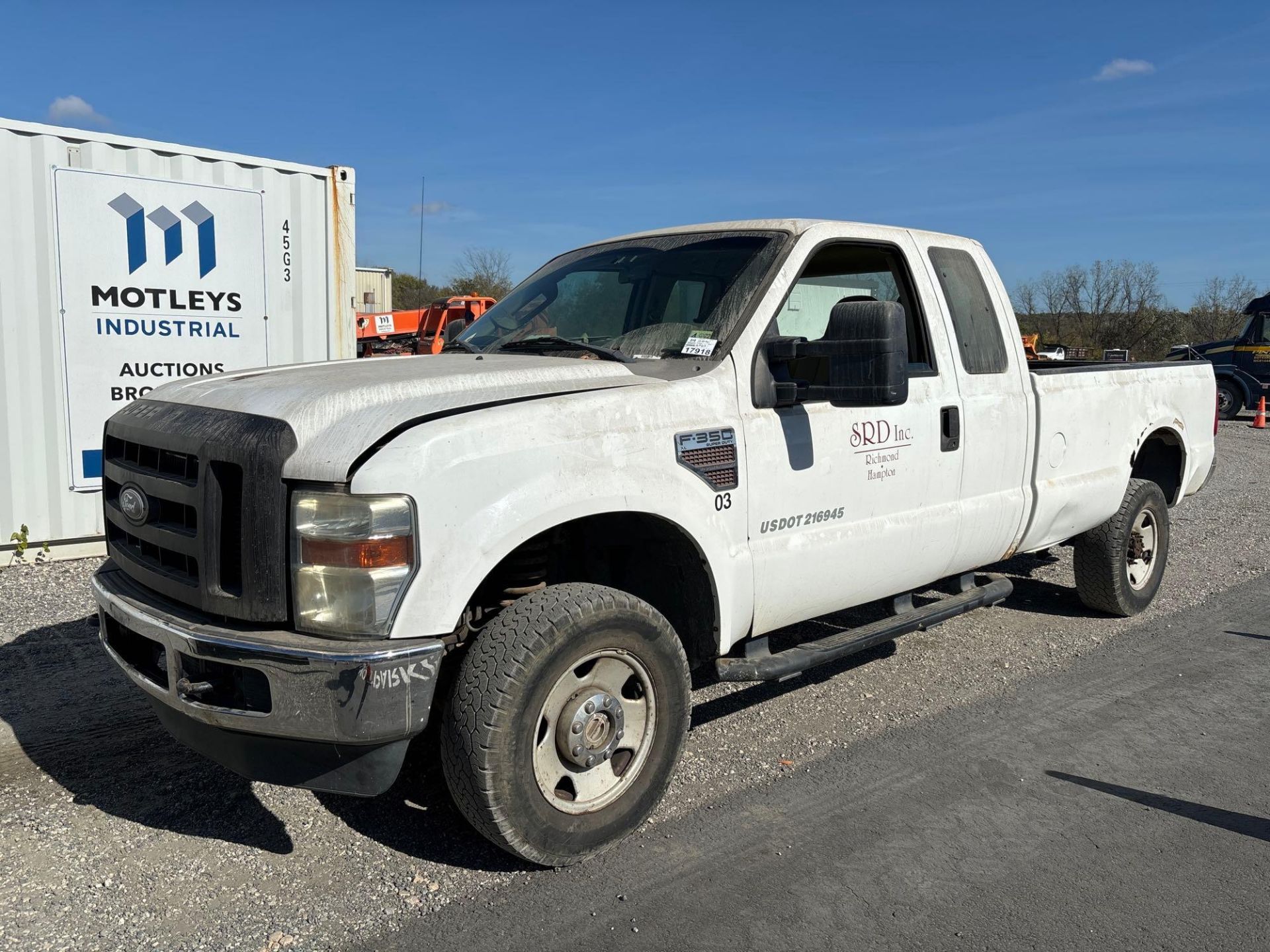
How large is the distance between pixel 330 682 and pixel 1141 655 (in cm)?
462

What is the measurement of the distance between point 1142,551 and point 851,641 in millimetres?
3112

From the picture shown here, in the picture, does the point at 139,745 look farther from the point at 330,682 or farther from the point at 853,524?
the point at 853,524

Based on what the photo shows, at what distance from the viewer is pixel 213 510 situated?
9.56 feet

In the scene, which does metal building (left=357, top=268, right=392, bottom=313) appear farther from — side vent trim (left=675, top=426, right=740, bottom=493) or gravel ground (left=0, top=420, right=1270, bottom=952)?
side vent trim (left=675, top=426, right=740, bottom=493)

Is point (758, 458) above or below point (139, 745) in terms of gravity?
above

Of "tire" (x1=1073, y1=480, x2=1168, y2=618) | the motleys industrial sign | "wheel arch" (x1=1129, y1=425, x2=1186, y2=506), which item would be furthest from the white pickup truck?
the motleys industrial sign

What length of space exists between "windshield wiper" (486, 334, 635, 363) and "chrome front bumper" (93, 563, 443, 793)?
145 cm

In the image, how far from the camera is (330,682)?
2.75 metres

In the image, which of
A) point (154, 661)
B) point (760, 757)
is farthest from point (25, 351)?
point (760, 757)

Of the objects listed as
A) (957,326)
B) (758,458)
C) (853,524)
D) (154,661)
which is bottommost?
(154,661)

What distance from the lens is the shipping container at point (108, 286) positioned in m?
6.88

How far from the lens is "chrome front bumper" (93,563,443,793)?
109 inches

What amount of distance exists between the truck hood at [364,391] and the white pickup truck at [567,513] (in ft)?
0.04

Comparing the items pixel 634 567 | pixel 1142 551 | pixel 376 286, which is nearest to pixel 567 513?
pixel 634 567
